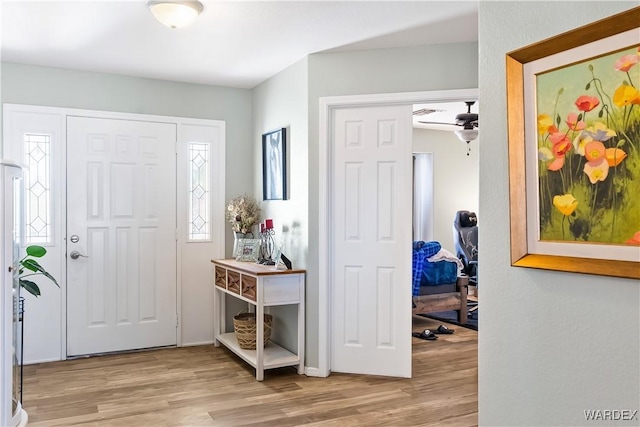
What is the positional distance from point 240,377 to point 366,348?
3.19 ft

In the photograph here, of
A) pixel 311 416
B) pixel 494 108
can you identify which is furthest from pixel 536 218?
pixel 311 416

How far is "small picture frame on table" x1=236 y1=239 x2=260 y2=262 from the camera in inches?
178

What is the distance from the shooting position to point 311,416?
321 centimetres

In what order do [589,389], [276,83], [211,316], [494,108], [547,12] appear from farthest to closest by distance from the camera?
1. [211,316]
2. [276,83]
3. [494,108]
4. [547,12]
5. [589,389]

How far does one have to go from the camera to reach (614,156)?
59.8 inches

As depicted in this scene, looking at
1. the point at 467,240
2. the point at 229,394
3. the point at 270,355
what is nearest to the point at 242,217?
the point at 270,355

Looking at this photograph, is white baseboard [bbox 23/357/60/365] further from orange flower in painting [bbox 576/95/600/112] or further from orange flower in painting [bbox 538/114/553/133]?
orange flower in painting [bbox 576/95/600/112]

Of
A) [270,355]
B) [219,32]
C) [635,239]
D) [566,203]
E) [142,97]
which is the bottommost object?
[270,355]

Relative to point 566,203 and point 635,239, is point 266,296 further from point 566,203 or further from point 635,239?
point 635,239

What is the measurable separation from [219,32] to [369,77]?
1136mm

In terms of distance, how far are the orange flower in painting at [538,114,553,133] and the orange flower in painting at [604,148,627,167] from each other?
221 millimetres

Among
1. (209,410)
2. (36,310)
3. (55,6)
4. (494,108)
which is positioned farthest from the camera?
(36,310)

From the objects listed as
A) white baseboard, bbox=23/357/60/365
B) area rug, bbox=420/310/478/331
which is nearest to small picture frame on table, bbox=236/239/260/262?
white baseboard, bbox=23/357/60/365

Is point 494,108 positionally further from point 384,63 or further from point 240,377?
point 240,377
